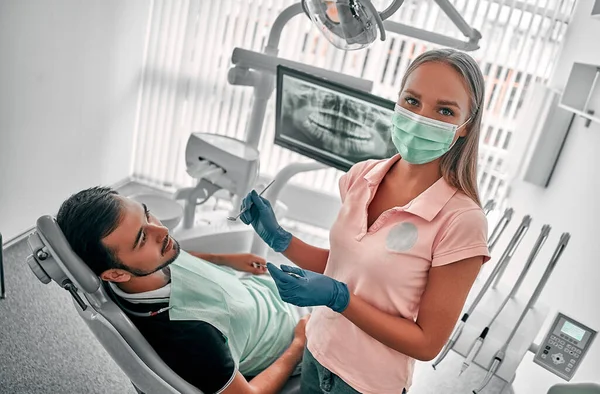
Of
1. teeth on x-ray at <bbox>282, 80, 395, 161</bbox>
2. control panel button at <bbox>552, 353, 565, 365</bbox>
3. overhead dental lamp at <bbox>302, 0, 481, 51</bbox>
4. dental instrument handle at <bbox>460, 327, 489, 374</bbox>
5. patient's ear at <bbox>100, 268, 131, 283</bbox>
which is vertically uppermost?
overhead dental lamp at <bbox>302, 0, 481, 51</bbox>

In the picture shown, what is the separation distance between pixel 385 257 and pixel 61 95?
7.63ft

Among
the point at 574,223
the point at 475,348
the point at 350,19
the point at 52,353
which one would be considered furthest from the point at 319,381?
the point at 574,223

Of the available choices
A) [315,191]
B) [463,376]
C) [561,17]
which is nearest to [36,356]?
[463,376]

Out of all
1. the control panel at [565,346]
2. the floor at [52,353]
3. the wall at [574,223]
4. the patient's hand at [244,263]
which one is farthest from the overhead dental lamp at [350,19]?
the floor at [52,353]

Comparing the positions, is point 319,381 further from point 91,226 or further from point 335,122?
point 335,122

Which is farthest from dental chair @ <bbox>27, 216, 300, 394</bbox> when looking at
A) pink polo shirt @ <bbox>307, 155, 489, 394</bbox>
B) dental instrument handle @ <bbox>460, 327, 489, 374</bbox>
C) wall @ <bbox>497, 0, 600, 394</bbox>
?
wall @ <bbox>497, 0, 600, 394</bbox>

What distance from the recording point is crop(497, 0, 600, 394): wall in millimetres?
2248

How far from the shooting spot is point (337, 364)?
1.29 m

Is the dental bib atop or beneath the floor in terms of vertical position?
atop

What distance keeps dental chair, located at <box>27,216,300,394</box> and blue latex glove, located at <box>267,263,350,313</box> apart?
495 mm

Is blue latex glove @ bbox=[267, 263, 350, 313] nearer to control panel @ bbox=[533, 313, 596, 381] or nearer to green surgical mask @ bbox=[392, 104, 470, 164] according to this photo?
green surgical mask @ bbox=[392, 104, 470, 164]

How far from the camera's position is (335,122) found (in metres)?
2.31

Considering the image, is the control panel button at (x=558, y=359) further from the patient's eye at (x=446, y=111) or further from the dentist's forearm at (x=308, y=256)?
the patient's eye at (x=446, y=111)

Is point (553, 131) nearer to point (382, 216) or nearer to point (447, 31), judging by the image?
point (447, 31)
